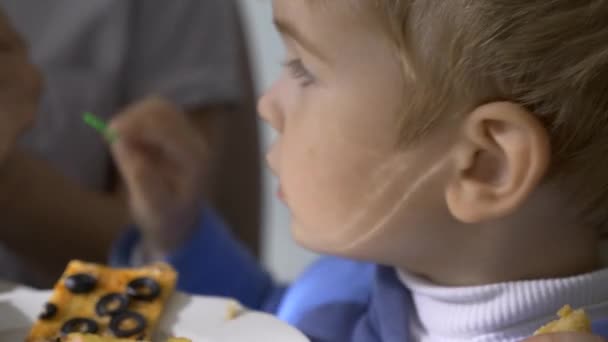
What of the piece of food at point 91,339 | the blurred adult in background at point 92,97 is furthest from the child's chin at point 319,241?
the blurred adult in background at point 92,97

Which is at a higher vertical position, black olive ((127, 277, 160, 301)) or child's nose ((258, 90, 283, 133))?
child's nose ((258, 90, 283, 133))

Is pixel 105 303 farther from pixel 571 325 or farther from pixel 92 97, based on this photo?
pixel 92 97

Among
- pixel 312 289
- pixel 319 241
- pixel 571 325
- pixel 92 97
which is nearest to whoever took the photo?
pixel 571 325

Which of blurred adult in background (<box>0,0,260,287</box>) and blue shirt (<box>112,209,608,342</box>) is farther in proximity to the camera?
blurred adult in background (<box>0,0,260,287</box>)

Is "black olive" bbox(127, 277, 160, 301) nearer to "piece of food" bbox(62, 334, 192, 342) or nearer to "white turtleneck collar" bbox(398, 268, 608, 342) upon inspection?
"piece of food" bbox(62, 334, 192, 342)

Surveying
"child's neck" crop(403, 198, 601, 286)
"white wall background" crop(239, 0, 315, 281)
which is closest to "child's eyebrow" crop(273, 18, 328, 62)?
"child's neck" crop(403, 198, 601, 286)

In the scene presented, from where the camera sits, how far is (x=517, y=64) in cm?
37

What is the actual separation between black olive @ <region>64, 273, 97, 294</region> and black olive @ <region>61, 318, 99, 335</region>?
0.07ft

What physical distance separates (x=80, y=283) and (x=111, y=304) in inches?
0.9

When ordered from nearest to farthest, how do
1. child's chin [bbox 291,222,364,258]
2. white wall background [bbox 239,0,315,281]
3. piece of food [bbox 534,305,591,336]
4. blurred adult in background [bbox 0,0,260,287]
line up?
piece of food [bbox 534,305,591,336] → child's chin [bbox 291,222,364,258] → blurred adult in background [bbox 0,0,260,287] → white wall background [bbox 239,0,315,281]

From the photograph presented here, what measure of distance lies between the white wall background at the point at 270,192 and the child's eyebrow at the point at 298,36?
0.63 metres

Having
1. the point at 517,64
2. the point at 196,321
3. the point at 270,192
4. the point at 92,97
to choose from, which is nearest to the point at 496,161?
the point at 517,64

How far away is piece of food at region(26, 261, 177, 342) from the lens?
40 cm

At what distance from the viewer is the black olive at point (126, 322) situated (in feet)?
1.31
